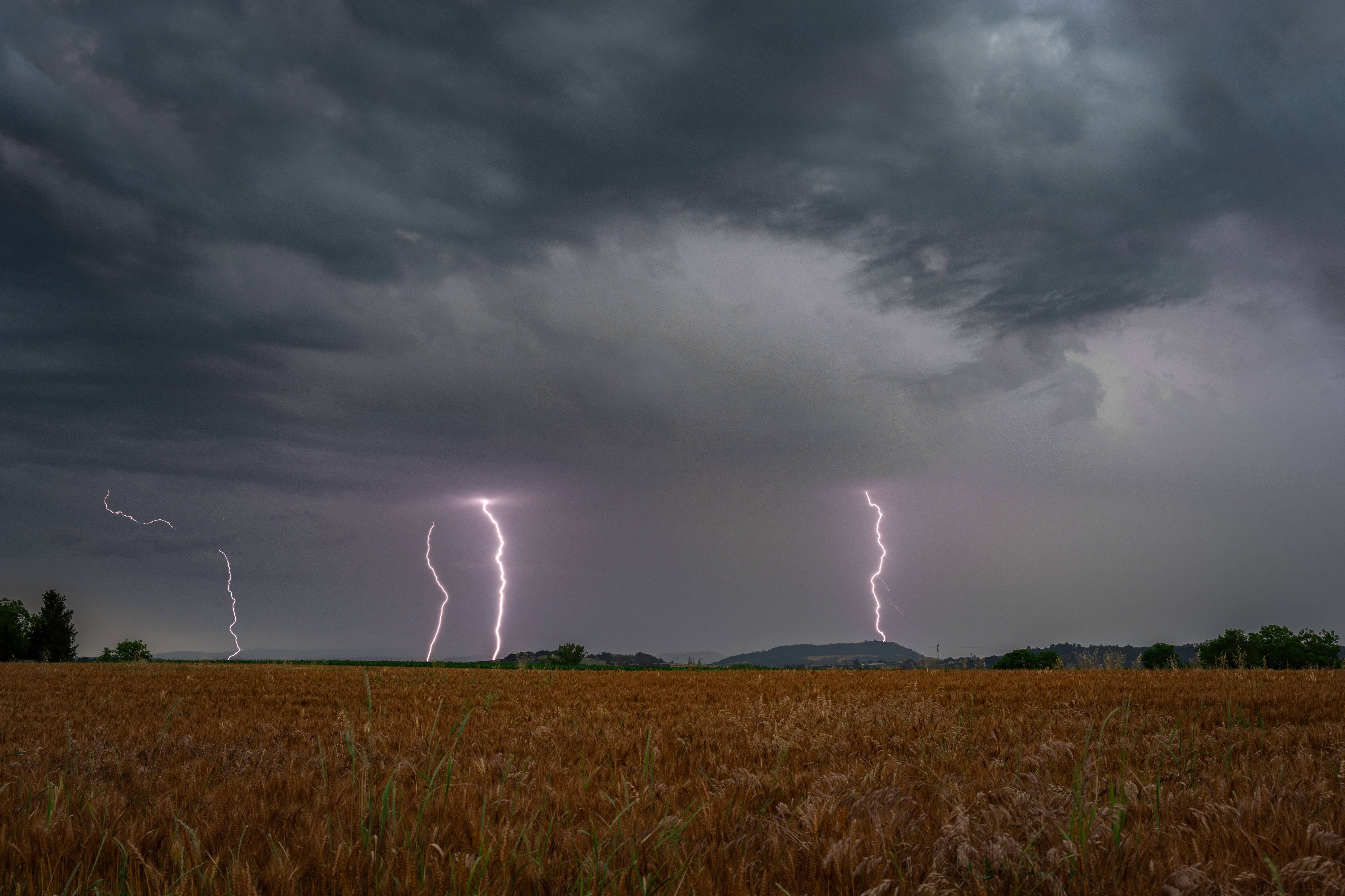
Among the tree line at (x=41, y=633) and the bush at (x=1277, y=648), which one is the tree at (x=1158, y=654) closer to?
the bush at (x=1277, y=648)

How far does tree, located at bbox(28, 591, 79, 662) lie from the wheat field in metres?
113

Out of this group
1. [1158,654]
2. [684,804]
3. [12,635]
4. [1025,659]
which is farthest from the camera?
[12,635]

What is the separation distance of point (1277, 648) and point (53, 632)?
456 feet

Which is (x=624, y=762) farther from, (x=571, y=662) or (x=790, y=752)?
(x=571, y=662)

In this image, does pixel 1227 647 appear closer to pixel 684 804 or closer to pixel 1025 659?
pixel 1025 659

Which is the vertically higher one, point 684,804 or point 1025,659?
point 684,804

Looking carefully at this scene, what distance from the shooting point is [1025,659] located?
3978 centimetres

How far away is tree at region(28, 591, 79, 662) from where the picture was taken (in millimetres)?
92062

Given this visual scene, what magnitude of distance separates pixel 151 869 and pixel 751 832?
2556 mm

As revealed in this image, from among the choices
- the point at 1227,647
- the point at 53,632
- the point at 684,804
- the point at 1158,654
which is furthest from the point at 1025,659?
the point at 53,632

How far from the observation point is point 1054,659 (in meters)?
31.0

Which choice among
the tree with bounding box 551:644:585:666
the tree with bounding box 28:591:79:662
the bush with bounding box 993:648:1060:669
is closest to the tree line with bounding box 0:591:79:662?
the tree with bounding box 28:591:79:662

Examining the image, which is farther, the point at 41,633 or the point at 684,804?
the point at 41,633

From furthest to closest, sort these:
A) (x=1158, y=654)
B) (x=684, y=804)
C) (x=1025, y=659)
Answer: (x=1158, y=654)
(x=1025, y=659)
(x=684, y=804)
